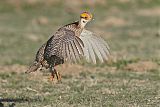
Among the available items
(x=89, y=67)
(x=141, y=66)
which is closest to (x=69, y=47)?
(x=141, y=66)

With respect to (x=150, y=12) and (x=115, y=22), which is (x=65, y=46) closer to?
(x=115, y=22)

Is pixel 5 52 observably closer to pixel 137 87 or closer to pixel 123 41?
pixel 123 41

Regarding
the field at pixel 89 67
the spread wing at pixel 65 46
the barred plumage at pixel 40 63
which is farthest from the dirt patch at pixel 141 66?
the spread wing at pixel 65 46

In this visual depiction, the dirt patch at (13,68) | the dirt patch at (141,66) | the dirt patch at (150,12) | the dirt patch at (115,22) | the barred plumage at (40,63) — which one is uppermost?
the dirt patch at (150,12)

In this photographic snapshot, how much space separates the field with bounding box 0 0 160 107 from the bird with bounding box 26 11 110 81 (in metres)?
0.64

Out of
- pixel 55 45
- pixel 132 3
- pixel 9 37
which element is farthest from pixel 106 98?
pixel 132 3

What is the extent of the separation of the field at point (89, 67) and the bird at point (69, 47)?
2.11ft

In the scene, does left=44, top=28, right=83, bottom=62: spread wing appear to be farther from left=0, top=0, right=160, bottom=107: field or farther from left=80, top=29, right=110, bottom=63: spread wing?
left=0, top=0, right=160, bottom=107: field

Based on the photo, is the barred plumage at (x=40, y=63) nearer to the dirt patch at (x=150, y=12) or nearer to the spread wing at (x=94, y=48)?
the spread wing at (x=94, y=48)

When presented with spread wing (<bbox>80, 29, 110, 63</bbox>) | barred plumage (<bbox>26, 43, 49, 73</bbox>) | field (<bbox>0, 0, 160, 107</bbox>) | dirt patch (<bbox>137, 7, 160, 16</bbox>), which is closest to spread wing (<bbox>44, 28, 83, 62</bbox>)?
barred plumage (<bbox>26, 43, 49, 73</bbox>)

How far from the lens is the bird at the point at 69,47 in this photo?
904cm

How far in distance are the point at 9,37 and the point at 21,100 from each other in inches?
485

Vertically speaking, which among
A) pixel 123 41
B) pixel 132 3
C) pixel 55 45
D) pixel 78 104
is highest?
pixel 132 3

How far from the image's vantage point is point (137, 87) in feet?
38.3
